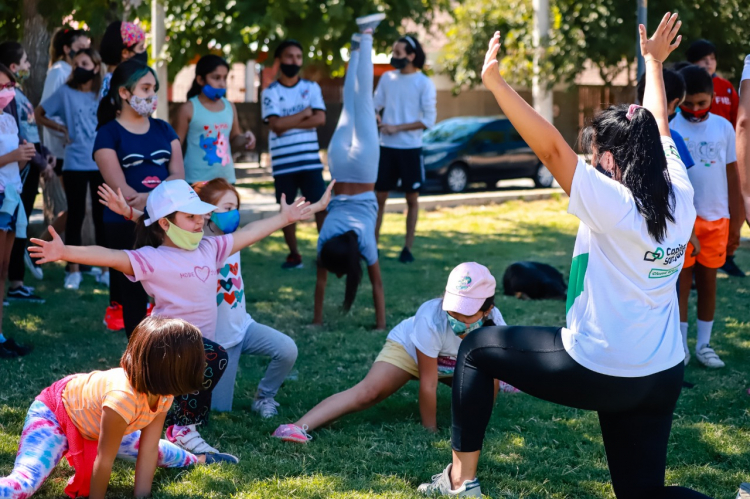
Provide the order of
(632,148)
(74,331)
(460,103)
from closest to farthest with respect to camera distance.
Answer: (632,148)
(74,331)
(460,103)

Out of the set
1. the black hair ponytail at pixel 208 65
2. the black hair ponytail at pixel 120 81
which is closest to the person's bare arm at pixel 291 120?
the black hair ponytail at pixel 208 65

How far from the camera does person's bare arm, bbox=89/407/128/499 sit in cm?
337

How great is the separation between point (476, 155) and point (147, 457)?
14.2 meters

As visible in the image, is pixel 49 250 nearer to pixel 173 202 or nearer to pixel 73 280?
pixel 173 202

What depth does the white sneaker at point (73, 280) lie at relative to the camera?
785 centimetres

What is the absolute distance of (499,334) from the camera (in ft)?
10.6

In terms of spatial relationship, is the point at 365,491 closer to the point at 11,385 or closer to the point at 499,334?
the point at 499,334

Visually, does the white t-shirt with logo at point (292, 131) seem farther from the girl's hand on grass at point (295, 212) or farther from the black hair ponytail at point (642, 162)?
the black hair ponytail at point (642, 162)

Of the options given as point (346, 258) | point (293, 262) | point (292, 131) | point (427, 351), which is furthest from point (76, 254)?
point (293, 262)

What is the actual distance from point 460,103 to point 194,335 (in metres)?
27.8

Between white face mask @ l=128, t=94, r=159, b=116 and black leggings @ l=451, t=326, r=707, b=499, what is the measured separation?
2771mm

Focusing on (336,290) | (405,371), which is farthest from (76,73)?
(405,371)

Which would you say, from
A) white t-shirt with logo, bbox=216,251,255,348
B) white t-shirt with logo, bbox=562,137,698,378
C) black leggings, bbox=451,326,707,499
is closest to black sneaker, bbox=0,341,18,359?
white t-shirt with logo, bbox=216,251,255,348

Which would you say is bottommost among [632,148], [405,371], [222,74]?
[405,371]
